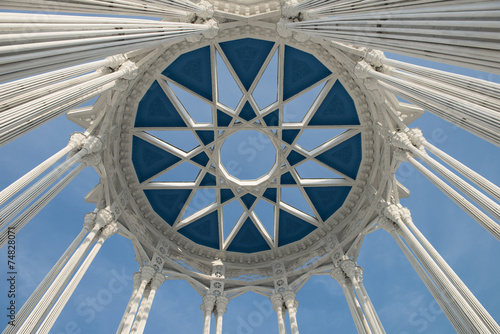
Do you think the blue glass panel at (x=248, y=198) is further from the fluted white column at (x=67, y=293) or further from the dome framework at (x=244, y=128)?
the fluted white column at (x=67, y=293)

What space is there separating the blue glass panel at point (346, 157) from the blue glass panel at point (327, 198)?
3.84ft

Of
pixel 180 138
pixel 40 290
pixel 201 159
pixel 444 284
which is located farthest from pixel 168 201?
pixel 444 284

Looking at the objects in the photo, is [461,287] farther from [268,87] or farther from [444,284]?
[268,87]

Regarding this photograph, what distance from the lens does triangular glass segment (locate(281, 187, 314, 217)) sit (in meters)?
21.7

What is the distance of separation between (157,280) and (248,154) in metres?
9.16

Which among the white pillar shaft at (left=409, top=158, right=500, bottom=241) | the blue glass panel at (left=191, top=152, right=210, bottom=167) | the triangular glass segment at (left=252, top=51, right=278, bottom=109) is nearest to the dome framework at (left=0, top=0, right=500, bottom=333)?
the white pillar shaft at (left=409, top=158, right=500, bottom=241)

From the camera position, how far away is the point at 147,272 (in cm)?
1714

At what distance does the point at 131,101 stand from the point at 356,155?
39.7 feet

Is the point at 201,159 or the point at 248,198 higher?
the point at 201,159

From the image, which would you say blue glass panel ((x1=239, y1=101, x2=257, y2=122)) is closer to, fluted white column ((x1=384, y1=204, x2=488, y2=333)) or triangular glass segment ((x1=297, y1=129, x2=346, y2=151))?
triangular glass segment ((x1=297, y1=129, x2=346, y2=151))

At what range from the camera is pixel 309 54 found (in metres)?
16.4

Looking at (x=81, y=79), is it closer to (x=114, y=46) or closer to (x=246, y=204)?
(x=114, y=46)

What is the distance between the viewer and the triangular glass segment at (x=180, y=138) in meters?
19.7

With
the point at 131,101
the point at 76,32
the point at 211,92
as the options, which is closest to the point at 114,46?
the point at 76,32
